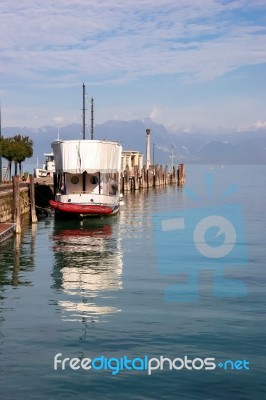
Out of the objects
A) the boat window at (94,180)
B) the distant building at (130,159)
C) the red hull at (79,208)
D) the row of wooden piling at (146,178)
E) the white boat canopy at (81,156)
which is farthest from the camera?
the distant building at (130,159)

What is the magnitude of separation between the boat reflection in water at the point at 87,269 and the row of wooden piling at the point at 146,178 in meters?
39.2

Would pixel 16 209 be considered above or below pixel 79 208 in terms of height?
above

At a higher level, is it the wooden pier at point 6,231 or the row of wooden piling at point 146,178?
the row of wooden piling at point 146,178

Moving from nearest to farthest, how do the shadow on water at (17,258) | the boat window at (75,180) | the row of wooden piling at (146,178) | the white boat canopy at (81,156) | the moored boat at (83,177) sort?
the shadow on water at (17,258), the moored boat at (83,177), the white boat canopy at (81,156), the boat window at (75,180), the row of wooden piling at (146,178)

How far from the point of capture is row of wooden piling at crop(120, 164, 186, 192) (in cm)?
8188

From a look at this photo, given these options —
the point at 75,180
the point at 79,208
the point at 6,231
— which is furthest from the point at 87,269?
the point at 75,180

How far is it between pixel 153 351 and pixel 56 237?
2251 centimetres

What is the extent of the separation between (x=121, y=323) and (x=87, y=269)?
8.70 metres

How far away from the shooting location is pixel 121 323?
17281 millimetres

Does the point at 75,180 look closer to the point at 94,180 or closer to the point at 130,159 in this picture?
the point at 94,180

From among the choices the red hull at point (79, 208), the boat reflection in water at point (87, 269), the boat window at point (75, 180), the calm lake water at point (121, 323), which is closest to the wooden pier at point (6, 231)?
the calm lake water at point (121, 323)

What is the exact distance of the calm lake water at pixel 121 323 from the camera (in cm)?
1310

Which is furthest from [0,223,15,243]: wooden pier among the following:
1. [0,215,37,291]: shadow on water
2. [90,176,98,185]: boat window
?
[90,176,98,185]: boat window

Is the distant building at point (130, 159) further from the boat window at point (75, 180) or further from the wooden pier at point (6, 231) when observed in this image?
the wooden pier at point (6, 231)
